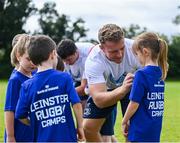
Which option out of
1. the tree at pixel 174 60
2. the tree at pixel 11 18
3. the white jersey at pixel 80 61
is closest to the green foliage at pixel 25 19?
the tree at pixel 11 18

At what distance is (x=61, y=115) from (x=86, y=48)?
4208 mm

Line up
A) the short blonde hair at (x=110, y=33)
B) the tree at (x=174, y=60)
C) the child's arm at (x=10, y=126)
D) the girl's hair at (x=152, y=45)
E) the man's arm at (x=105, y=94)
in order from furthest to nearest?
the tree at (x=174, y=60) < the short blonde hair at (x=110, y=33) < the man's arm at (x=105, y=94) < the girl's hair at (x=152, y=45) < the child's arm at (x=10, y=126)

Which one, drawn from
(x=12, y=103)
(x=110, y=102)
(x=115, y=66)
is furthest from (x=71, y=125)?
(x=115, y=66)

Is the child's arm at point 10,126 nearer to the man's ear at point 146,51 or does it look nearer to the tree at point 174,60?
the man's ear at point 146,51

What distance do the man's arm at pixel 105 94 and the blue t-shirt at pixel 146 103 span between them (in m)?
0.25

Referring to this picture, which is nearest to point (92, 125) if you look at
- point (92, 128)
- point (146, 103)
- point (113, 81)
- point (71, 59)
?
point (92, 128)

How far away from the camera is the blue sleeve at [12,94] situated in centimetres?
509

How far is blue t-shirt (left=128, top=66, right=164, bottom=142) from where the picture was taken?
16.9ft

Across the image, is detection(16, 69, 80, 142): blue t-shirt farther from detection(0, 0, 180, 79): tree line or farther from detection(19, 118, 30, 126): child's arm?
detection(0, 0, 180, 79): tree line

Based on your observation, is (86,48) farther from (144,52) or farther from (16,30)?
(16,30)

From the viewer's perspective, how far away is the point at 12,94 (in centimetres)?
510

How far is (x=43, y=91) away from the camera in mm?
4656

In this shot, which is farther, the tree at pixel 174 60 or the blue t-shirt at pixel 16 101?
the tree at pixel 174 60

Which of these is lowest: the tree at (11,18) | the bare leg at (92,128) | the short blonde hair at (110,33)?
the tree at (11,18)
